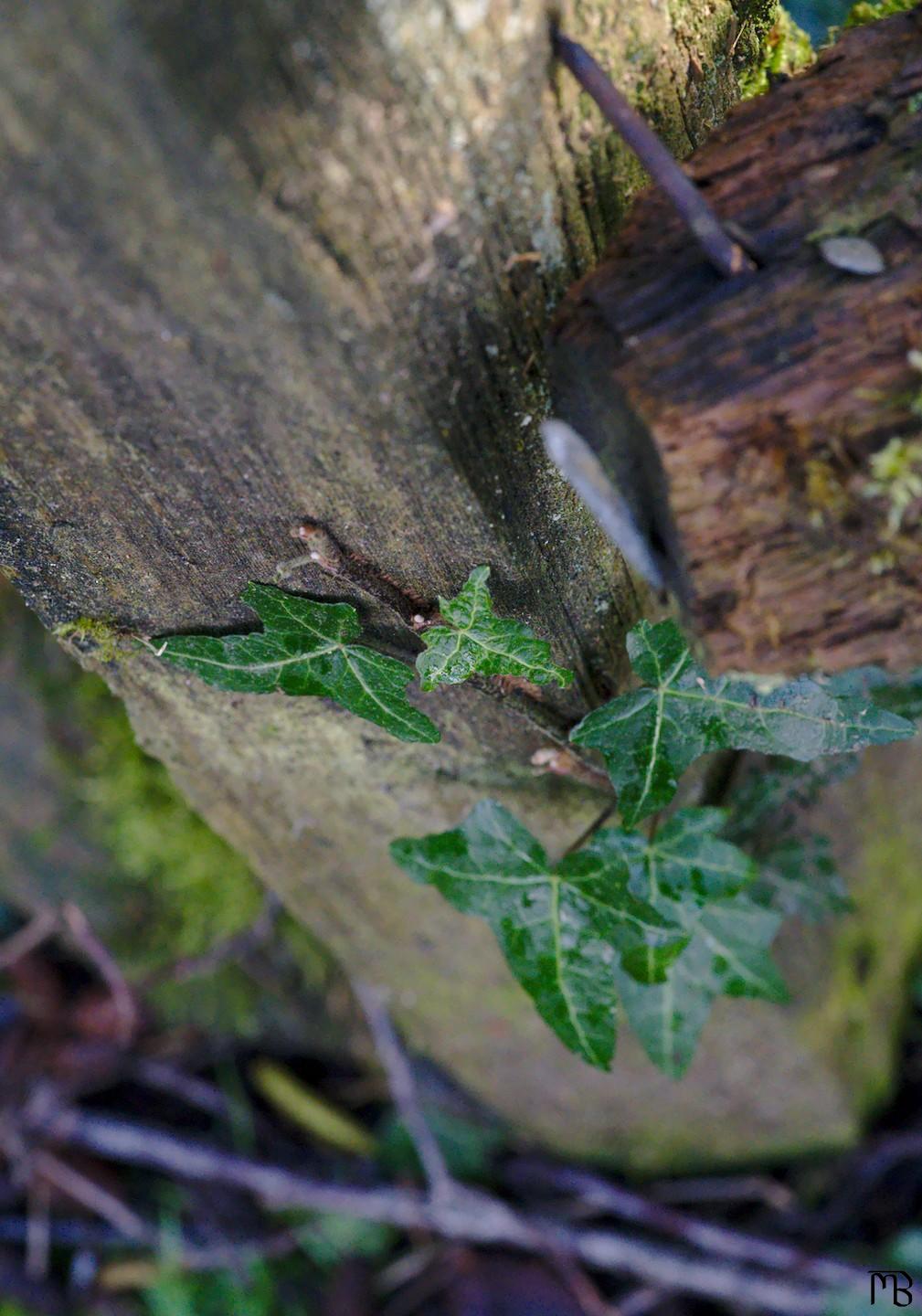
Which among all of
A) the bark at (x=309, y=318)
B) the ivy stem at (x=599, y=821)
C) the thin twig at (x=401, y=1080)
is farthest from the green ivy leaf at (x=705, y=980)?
the thin twig at (x=401, y=1080)

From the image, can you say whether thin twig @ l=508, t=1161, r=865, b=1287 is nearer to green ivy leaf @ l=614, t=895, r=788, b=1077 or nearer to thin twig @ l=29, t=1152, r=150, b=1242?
thin twig @ l=29, t=1152, r=150, b=1242

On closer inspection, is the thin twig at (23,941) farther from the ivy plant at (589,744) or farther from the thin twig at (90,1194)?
the ivy plant at (589,744)

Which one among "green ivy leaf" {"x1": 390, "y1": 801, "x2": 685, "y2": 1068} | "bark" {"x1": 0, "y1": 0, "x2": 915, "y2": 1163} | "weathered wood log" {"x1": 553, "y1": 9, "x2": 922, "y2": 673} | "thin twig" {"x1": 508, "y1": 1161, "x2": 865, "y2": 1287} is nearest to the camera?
"bark" {"x1": 0, "y1": 0, "x2": 915, "y2": 1163}

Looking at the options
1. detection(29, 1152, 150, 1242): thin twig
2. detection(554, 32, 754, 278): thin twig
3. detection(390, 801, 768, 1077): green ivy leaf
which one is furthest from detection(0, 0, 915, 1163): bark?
detection(29, 1152, 150, 1242): thin twig

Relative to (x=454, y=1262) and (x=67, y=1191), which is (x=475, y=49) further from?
(x=67, y=1191)

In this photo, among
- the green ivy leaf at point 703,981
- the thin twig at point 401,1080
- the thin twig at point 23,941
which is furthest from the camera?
the thin twig at point 23,941

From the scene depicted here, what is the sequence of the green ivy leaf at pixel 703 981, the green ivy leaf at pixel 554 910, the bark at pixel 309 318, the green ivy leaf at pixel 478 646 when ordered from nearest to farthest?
1. the bark at pixel 309 318
2. the green ivy leaf at pixel 478 646
3. the green ivy leaf at pixel 554 910
4. the green ivy leaf at pixel 703 981
